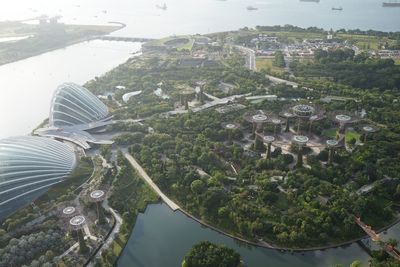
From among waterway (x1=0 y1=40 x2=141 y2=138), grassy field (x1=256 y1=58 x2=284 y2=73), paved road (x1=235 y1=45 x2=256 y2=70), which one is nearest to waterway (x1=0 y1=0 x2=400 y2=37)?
waterway (x1=0 y1=40 x2=141 y2=138)

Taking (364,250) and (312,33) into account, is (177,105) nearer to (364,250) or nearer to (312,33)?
(364,250)

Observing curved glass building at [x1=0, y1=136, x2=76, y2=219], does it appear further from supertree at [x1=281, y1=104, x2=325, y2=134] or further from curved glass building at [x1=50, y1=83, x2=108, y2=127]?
supertree at [x1=281, y1=104, x2=325, y2=134]

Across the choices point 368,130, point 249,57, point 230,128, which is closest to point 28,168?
point 230,128

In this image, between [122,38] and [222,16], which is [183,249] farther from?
[222,16]

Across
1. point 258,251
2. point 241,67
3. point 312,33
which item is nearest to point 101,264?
point 258,251

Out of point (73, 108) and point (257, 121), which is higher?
point (73, 108)

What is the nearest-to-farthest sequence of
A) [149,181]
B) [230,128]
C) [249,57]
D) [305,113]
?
[149,181], [230,128], [305,113], [249,57]
